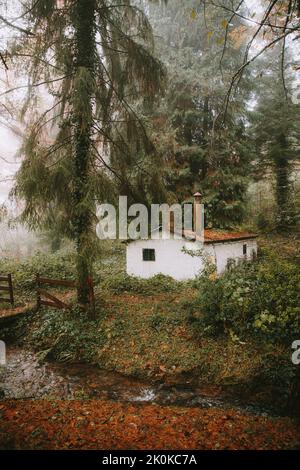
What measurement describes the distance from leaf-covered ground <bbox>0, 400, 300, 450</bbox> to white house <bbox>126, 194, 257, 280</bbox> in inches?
313

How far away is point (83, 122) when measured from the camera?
283 inches

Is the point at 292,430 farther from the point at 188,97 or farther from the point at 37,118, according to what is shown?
the point at 188,97

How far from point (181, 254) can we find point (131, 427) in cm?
941

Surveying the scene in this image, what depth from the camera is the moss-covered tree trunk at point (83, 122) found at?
7082 millimetres

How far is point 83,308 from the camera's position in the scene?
9227 mm

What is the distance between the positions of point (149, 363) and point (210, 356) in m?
1.65

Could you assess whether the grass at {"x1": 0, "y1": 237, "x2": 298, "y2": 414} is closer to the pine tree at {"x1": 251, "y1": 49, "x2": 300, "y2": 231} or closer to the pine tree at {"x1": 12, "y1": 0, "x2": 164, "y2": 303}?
the pine tree at {"x1": 12, "y1": 0, "x2": 164, "y2": 303}

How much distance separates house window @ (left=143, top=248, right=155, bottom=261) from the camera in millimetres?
14828

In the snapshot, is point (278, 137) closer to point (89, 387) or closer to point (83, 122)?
point (83, 122)

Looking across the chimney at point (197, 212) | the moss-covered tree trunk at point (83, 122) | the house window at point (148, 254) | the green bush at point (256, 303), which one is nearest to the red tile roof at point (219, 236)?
the chimney at point (197, 212)

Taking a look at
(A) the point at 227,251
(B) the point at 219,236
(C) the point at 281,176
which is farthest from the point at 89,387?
(C) the point at 281,176

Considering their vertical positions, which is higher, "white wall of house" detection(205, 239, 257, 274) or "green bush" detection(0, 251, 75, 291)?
"white wall of house" detection(205, 239, 257, 274)

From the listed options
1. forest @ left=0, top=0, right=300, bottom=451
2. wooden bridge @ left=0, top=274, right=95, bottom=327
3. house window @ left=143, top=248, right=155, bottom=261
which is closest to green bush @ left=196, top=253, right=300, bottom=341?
forest @ left=0, top=0, right=300, bottom=451

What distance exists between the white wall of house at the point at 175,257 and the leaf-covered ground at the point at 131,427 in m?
8.08
